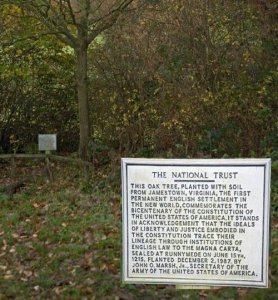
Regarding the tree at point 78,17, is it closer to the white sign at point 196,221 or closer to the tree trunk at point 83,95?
the tree trunk at point 83,95

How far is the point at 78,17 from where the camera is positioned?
12.3 metres

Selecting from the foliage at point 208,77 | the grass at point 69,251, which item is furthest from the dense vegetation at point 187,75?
the grass at point 69,251

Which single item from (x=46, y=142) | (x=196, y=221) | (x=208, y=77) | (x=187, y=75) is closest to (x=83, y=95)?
(x=46, y=142)

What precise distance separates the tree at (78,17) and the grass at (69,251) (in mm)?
3605

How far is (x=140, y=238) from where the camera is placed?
4781mm

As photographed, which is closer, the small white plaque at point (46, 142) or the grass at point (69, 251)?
the grass at point (69, 251)

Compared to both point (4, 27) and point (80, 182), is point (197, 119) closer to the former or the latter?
point (80, 182)

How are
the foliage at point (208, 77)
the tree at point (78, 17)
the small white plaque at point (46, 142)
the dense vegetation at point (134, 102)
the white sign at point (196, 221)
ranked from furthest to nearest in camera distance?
the tree at point (78, 17)
the small white plaque at point (46, 142)
the foliage at point (208, 77)
the dense vegetation at point (134, 102)
the white sign at point (196, 221)

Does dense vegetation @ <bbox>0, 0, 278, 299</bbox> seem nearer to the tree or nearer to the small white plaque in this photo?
the tree

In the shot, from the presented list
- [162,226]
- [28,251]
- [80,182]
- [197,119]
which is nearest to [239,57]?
[197,119]

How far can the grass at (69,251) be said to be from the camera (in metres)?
5.64

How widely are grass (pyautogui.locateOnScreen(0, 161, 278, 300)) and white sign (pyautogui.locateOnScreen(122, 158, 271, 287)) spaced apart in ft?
2.75

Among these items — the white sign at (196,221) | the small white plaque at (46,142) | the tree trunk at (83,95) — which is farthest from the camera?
the tree trunk at (83,95)

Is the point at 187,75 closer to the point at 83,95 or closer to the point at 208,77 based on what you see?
the point at 208,77
